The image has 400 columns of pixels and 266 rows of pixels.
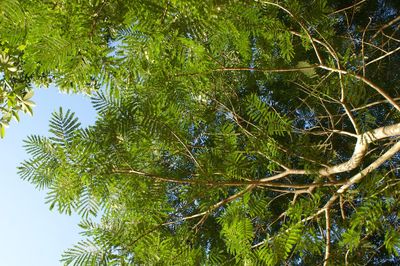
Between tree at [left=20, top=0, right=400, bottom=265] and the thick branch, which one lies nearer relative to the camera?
tree at [left=20, top=0, right=400, bottom=265]

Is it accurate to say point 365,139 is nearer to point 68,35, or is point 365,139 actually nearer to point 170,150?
point 170,150

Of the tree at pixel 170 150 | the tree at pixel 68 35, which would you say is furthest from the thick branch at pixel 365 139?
the tree at pixel 68 35

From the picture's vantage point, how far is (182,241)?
192 centimetres

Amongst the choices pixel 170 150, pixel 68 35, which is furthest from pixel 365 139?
pixel 68 35

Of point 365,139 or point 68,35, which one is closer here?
point 68,35

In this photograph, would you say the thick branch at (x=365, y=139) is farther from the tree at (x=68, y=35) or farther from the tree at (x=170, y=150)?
the tree at (x=68, y=35)

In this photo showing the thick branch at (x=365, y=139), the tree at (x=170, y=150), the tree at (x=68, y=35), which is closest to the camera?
the tree at (x=68, y=35)

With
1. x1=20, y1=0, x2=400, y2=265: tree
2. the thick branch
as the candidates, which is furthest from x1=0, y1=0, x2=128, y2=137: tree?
the thick branch

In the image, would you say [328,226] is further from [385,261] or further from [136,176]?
[385,261]

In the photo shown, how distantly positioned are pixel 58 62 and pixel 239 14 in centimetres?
76

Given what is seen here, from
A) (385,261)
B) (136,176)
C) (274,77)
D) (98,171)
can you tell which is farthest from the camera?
(385,261)

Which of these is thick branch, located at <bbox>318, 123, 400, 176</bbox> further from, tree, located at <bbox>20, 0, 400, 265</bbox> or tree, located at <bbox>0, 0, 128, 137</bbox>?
tree, located at <bbox>0, 0, 128, 137</bbox>

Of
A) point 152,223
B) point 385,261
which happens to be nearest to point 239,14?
point 152,223

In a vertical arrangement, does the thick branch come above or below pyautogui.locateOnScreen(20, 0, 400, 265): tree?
below
